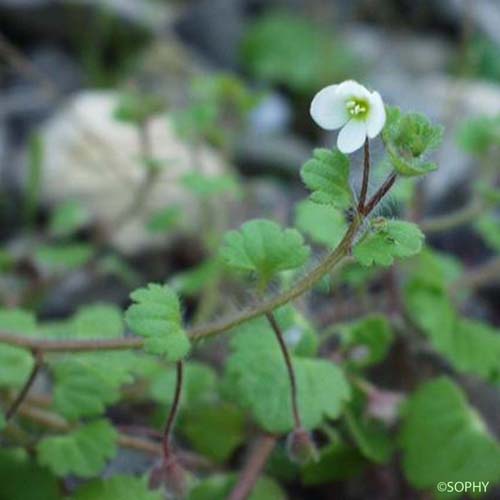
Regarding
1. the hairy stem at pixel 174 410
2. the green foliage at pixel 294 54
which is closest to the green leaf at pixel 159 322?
the hairy stem at pixel 174 410

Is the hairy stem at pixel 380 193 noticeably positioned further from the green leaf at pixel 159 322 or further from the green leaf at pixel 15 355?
the green leaf at pixel 15 355

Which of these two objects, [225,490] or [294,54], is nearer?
[225,490]

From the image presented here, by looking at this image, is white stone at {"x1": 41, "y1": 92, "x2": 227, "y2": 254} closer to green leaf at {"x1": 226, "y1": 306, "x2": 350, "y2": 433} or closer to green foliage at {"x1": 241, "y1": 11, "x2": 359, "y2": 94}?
green foliage at {"x1": 241, "y1": 11, "x2": 359, "y2": 94}

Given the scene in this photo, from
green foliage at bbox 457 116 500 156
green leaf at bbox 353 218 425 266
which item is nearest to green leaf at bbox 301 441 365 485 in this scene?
green leaf at bbox 353 218 425 266

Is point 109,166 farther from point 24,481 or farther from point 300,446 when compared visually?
point 300,446

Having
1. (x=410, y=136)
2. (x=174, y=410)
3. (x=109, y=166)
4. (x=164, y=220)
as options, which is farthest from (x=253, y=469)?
(x=109, y=166)

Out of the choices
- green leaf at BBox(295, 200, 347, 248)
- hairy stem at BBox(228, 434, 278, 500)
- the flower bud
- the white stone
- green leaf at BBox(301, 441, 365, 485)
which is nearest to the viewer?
the flower bud
